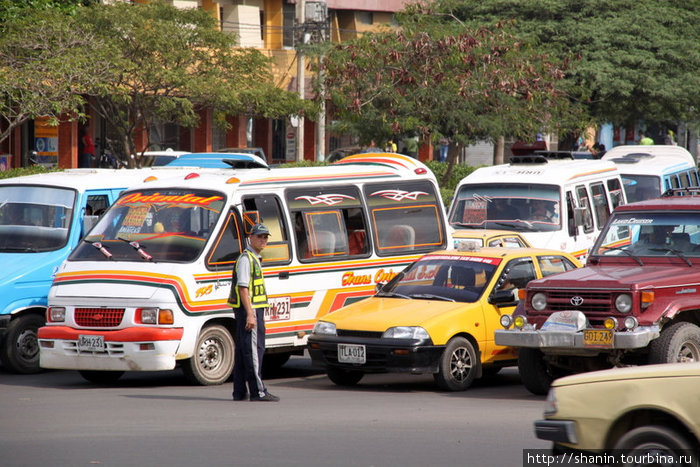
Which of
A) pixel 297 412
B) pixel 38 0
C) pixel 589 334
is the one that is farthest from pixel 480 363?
pixel 38 0

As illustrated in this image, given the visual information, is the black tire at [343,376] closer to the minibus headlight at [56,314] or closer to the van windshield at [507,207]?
the minibus headlight at [56,314]

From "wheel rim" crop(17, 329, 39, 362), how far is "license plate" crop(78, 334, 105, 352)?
1.49m

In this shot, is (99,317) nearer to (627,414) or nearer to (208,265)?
(208,265)

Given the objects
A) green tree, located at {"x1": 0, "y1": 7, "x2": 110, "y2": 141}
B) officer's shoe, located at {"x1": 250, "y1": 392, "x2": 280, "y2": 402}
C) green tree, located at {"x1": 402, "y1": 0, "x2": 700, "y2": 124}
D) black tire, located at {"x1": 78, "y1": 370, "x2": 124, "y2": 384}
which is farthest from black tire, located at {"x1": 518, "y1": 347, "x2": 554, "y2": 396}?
green tree, located at {"x1": 402, "y1": 0, "x2": 700, "y2": 124}

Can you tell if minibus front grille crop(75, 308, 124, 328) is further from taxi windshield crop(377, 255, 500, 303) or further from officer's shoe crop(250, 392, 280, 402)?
taxi windshield crop(377, 255, 500, 303)

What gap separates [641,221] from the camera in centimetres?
1234

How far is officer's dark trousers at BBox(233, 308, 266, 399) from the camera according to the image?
35.8ft


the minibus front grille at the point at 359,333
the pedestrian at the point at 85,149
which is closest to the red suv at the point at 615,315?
the minibus front grille at the point at 359,333

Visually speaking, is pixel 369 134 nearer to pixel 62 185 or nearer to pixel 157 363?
pixel 62 185

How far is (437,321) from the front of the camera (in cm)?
1166

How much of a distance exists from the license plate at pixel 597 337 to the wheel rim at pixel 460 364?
63.9 inches

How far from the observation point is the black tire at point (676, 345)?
1062 cm

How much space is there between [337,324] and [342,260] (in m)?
1.73

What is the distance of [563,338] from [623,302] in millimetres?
652
